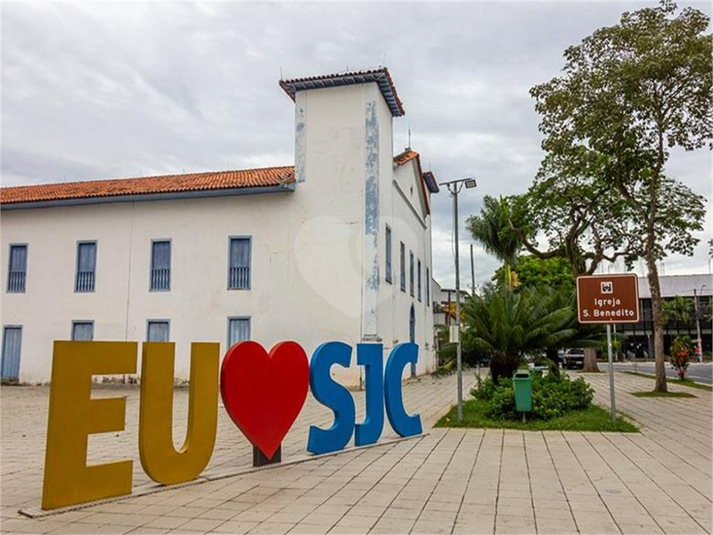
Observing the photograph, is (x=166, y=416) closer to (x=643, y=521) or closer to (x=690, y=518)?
(x=643, y=521)

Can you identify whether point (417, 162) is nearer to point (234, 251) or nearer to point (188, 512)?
point (234, 251)

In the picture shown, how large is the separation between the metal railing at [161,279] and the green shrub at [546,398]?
13.0 meters

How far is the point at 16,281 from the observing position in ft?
79.8

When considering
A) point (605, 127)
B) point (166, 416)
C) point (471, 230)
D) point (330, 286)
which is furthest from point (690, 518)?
point (471, 230)

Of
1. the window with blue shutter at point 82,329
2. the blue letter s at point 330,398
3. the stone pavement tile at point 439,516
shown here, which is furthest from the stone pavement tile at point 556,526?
the window with blue shutter at point 82,329

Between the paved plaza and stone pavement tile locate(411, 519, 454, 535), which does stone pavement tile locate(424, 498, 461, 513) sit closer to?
the paved plaza

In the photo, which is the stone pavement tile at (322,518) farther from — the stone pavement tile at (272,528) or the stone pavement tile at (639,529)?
the stone pavement tile at (639,529)

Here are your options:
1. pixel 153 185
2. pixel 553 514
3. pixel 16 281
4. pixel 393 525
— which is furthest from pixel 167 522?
pixel 16 281

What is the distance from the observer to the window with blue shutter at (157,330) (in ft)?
73.3

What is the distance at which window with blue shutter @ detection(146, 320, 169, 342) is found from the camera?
2233 cm

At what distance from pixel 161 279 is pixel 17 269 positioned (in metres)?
6.62

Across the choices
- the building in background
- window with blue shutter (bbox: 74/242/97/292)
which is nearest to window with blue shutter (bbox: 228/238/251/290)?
Result: window with blue shutter (bbox: 74/242/97/292)

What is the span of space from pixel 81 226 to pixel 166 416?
19.1 m

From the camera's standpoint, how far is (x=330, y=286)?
828 inches
